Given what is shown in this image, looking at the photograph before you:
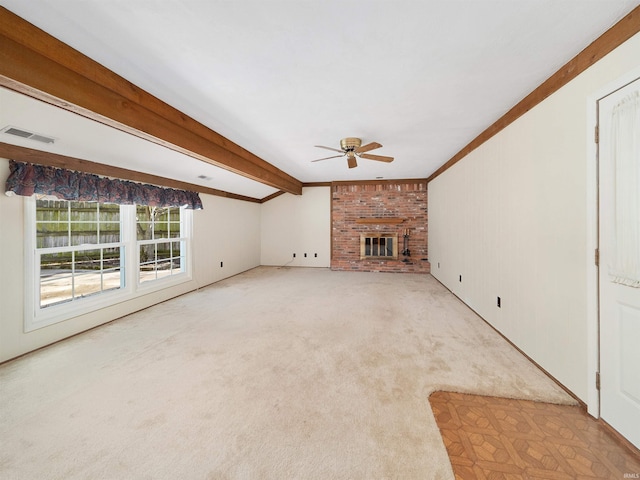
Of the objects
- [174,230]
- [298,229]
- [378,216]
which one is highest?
[378,216]

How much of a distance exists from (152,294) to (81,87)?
10.3 ft

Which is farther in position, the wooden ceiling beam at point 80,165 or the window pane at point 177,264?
the window pane at point 177,264

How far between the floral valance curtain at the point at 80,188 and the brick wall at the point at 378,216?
13.0 feet

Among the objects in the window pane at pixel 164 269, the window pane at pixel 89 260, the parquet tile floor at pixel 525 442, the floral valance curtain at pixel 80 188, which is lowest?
the parquet tile floor at pixel 525 442

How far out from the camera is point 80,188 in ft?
9.64

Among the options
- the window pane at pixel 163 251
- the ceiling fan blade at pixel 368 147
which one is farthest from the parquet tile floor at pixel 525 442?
the window pane at pixel 163 251

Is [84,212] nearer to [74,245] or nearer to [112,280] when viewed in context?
[74,245]

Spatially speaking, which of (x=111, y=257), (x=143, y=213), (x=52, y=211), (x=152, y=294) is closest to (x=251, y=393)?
(x=152, y=294)

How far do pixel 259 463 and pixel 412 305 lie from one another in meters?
3.11

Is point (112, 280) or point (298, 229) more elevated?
point (298, 229)

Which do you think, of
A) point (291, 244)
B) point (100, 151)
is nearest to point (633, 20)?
point (100, 151)

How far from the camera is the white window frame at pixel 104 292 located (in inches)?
100

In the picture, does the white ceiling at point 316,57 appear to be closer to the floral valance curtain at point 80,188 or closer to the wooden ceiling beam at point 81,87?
the wooden ceiling beam at point 81,87

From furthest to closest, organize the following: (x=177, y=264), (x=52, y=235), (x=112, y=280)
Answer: (x=177, y=264)
(x=112, y=280)
(x=52, y=235)
